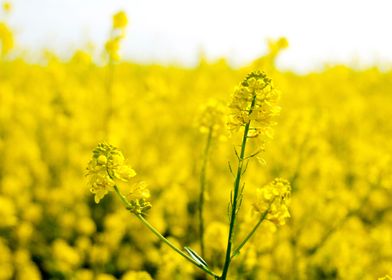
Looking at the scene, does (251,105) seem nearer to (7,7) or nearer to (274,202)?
(274,202)

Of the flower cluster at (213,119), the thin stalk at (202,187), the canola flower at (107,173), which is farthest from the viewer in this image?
the flower cluster at (213,119)

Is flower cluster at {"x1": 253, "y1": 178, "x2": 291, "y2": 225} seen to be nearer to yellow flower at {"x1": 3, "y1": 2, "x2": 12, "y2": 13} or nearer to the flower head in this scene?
the flower head

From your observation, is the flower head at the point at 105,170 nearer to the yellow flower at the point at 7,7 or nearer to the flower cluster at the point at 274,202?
the flower cluster at the point at 274,202

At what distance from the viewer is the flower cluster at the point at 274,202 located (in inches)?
72.7

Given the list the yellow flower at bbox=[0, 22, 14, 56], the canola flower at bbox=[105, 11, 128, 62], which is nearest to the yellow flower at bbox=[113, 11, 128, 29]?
the canola flower at bbox=[105, 11, 128, 62]

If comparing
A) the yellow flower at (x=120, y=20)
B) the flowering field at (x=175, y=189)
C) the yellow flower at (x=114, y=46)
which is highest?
the yellow flower at (x=120, y=20)

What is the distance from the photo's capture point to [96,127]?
6.26m

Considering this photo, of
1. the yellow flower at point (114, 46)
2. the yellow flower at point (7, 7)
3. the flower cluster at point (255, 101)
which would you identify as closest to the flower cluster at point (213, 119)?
the flower cluster at point (255, 101)

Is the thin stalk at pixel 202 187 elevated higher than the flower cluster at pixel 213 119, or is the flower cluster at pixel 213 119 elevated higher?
the flower cluster at pixel 213 119

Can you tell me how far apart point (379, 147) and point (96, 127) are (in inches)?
120

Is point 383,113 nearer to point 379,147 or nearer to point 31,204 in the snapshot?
point 379,147

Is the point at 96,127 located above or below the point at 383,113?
below

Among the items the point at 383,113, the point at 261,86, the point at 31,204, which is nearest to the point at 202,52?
the point at 383,113

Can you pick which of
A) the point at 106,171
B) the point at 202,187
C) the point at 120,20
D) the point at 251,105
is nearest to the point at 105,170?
the point at 106,171
